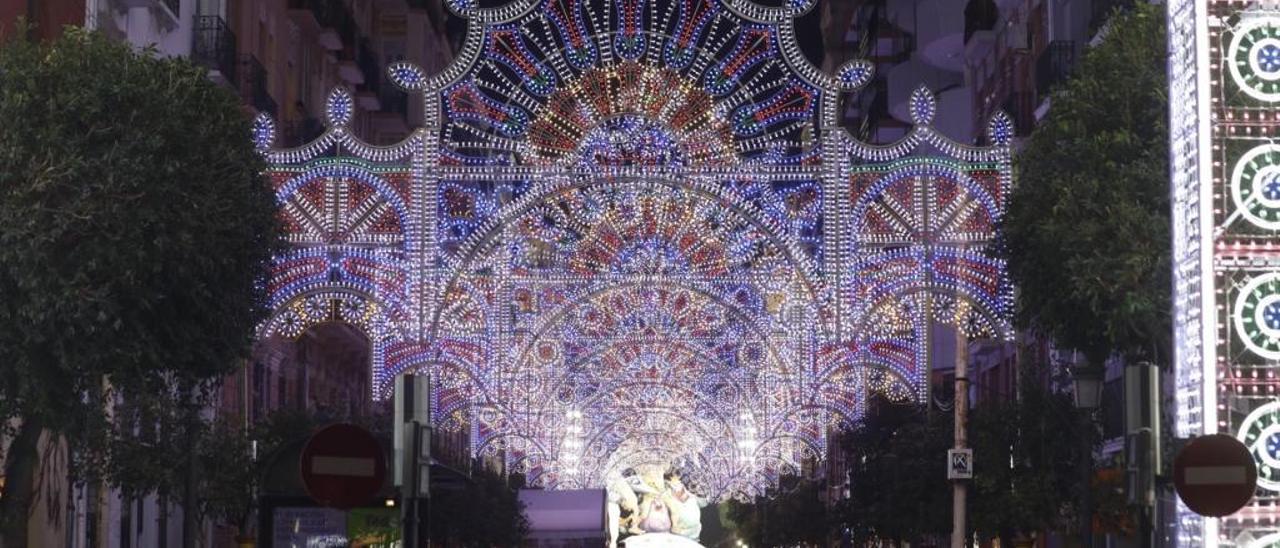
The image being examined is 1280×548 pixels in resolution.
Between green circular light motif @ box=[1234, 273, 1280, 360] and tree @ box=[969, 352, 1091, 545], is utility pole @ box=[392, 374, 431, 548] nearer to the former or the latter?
green circular light motif @ box=[1234, 273, 1280, 360]

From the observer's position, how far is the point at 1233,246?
48.8 feet

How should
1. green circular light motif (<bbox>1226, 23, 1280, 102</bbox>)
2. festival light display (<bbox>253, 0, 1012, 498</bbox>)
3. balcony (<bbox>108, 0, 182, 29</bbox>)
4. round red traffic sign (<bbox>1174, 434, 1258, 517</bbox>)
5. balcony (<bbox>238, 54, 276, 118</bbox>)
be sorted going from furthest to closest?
balcony (<bbox>238, 54, 276, 118</bbox>) < balcony (<bbox>108, 0, 182, 29</bbox>) < festival light display (<bbox>253, 0, 1012, 498</bbox>) < green circular light motif (<bbox>1226, 23, 1280, 102</bbox>) < round red traffic sign (<bbox>1174, 434, 1258, 517</bbox>)

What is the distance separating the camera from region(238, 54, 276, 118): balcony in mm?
50375

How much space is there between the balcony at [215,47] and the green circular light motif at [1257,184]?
3386cm

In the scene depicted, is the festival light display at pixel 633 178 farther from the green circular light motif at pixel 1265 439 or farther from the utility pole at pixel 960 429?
the green circular light motif at pixel 1265 439

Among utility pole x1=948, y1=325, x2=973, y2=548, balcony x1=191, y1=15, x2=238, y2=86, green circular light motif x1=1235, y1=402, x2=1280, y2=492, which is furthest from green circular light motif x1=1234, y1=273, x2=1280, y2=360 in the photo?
balcony x1=191, y1=15, x2=238, y2=86

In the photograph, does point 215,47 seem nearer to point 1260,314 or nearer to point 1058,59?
point 1058,59

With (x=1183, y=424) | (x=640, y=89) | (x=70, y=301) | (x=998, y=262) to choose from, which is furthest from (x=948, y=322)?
(x=1183, y=424)

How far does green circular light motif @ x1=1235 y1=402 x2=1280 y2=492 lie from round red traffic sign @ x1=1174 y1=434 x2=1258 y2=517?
1010 mm

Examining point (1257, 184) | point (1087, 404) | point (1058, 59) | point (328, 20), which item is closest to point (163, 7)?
point (1058, 59)

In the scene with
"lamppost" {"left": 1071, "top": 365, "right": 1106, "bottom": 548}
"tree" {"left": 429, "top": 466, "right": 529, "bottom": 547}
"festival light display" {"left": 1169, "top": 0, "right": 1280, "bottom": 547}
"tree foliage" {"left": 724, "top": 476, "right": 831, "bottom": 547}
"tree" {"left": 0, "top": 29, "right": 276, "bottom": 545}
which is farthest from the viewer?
"tree foliage" {"left": 724, "top": 476, "right": 831, "bottom": 547}

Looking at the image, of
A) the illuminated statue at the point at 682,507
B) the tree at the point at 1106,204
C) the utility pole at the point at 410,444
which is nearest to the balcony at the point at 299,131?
the illuminated statue at the point at 682,507

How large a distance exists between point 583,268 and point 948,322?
6.44 meters

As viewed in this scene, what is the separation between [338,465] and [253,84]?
36.6 m
